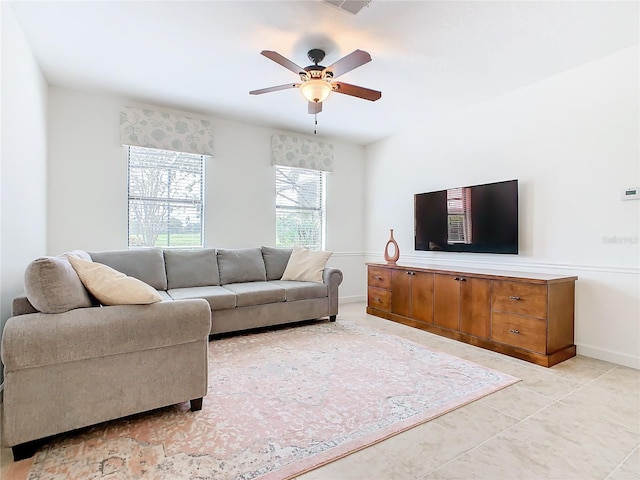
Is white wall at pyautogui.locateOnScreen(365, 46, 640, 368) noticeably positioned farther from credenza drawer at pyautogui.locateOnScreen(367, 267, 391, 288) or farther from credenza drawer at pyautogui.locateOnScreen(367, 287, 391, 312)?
credenza drawer at pyautogui.locateOnScreen(367, 287, 391, 312)

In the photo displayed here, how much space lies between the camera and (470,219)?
3818 mm

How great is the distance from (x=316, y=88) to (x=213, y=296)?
2136 mm

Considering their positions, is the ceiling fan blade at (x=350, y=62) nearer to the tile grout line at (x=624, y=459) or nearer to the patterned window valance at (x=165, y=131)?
the patterned window valance at (x=165, y=131)

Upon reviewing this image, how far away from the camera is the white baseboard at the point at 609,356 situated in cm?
274

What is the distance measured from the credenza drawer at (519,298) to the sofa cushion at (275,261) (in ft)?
8.04

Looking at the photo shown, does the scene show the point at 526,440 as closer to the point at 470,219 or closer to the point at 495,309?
the point at 495,309

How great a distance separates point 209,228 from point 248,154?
117cm

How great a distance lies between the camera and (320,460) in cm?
156

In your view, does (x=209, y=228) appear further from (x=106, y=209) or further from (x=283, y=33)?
(x=283, y=33)

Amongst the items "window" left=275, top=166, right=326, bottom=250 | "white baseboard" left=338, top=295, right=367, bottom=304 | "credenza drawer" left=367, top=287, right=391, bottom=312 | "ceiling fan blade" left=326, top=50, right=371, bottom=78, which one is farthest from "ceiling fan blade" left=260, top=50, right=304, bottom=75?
"white baseboard" left=338, top=295, right=367, bottom=304

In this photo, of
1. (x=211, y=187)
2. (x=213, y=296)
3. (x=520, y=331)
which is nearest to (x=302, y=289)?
(x=213, y=296)

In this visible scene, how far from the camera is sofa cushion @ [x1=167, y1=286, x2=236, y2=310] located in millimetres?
3275

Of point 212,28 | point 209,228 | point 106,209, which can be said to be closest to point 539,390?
point 212,28

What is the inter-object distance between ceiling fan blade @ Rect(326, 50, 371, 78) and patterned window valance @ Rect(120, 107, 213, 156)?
7.61 ft
